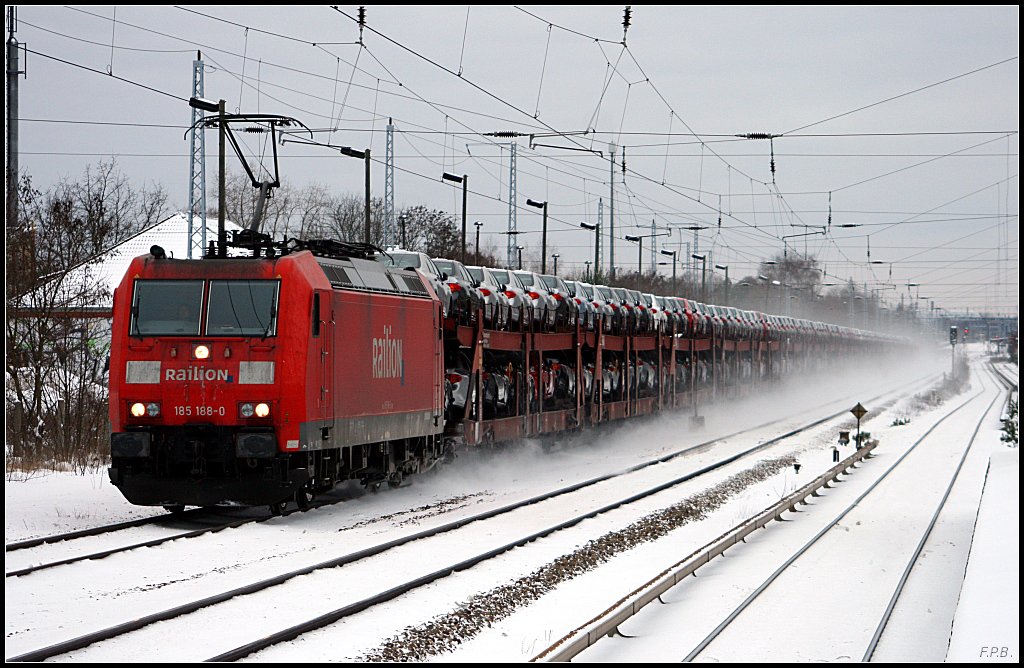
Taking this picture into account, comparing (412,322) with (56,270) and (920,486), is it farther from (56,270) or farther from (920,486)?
(920,486)

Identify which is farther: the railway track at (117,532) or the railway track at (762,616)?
the railway track at (117,532)

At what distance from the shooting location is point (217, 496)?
→ 14773 millimetres

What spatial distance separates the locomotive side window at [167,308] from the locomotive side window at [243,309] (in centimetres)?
20

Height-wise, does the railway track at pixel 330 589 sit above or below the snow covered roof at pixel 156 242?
below

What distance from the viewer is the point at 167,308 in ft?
49.1

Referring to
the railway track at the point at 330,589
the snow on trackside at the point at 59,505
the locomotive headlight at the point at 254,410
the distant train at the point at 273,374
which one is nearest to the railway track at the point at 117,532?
the distant train at the point at 273,374

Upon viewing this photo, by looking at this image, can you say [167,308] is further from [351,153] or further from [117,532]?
[351,153]

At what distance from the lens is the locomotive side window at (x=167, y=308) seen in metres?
14.9

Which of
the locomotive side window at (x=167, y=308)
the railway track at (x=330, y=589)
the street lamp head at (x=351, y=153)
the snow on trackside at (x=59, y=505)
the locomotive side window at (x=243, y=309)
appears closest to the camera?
the railway track at (x=330, y=589)

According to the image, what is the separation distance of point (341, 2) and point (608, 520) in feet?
25.9

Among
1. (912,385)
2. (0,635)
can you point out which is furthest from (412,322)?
(912,385)

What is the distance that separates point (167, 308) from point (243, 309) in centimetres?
97

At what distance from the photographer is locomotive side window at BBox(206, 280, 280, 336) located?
14758 millimetres

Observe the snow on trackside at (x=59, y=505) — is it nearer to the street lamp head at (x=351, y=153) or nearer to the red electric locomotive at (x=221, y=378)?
the red electric locomotive at (x=221, y=378)
